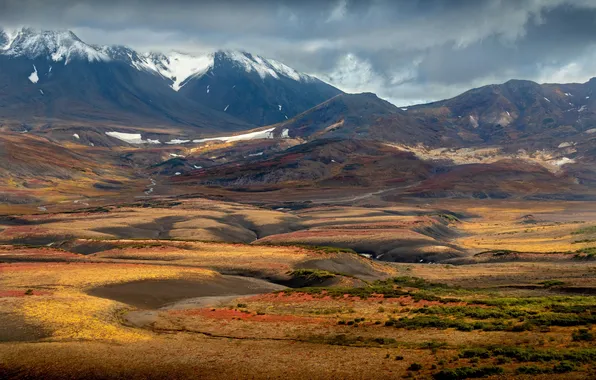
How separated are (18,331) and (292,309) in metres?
17.3

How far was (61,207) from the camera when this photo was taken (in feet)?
507

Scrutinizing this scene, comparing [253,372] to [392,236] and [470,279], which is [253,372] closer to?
[470,279]

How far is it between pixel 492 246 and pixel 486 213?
7335cm

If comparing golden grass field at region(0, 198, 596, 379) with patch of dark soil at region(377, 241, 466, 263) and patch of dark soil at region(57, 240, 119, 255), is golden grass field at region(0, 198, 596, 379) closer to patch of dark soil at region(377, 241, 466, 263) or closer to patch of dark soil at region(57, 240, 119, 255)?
patch of dark soil at region(57, 240, 119, 255)

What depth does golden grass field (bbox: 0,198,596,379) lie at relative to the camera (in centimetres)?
2931

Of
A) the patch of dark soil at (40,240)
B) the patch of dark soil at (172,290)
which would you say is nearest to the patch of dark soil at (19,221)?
the patch of dark soil at (40,240)

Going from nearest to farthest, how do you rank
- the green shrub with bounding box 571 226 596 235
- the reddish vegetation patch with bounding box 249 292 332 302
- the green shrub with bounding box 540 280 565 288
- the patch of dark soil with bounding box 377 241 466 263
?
the reddish vegetation patch with bounding box 249 292 332 302, the green shrub with bounding box 540 280 565 288, the patch of dark soil with bounding box 377 241 466 263, the green shrub with bounding box 571 226 596 235

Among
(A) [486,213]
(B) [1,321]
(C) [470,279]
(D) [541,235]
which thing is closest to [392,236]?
(D) [541,235]

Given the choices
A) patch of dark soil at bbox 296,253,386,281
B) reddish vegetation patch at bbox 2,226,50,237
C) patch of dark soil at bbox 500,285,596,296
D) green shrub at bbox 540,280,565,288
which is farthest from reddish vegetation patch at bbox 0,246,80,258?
green shrub at bbox 540,280,565,288

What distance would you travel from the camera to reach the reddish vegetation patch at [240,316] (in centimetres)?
3997

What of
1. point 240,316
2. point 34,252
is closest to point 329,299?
point 240,316

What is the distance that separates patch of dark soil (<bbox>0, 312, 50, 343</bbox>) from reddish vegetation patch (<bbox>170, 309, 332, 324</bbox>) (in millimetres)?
9638

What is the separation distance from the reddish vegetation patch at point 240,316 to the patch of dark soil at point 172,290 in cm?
542

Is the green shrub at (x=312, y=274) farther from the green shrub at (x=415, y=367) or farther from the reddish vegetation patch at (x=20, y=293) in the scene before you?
the green shrub at (x=415, y=367)
